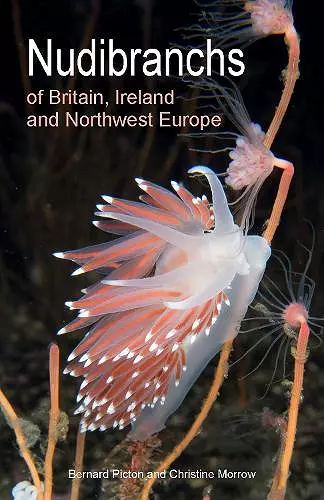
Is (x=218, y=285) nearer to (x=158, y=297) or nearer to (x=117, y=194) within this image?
(x=158, y=297)

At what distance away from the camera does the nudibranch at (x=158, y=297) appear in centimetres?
125

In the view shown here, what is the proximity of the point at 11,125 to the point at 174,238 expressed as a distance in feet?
2.34

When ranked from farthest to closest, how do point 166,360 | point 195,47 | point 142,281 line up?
point 195,47
point 166,360
point 142,281

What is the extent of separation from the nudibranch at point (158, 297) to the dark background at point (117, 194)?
0.22 metres

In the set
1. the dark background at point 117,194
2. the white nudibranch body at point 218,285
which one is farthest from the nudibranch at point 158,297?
the dark background at point 117,194

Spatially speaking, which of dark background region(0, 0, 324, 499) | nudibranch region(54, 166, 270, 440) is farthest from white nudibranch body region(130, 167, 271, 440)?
dark background region(0, 0, 324, 499)

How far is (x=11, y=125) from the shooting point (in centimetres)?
160

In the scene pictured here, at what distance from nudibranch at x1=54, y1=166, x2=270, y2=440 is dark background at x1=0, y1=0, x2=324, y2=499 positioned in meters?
0.22

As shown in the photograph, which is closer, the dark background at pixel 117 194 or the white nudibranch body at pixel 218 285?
the white nudibranch body at pixel 218 285

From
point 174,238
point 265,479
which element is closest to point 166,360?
point 174,238

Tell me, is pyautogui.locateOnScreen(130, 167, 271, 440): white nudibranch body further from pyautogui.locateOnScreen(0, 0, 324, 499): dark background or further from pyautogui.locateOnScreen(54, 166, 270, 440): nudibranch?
pyautogui.locateOnScreen(0, 0, 324, 499): dark background

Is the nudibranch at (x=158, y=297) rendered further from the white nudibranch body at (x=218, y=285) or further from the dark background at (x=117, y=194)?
the dark background at (x=117, y=194)

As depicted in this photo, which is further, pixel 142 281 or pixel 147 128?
pixel 147 128

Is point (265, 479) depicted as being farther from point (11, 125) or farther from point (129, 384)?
point (11, 125)
